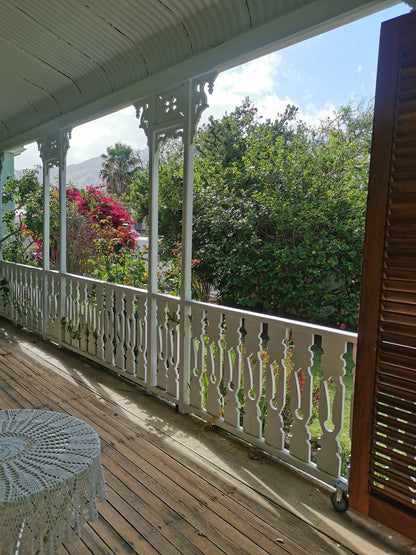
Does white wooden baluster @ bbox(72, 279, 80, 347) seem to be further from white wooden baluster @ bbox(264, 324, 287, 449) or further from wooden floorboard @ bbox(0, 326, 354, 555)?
white wooden baluster @ bbox(264, 324, 287, 449)

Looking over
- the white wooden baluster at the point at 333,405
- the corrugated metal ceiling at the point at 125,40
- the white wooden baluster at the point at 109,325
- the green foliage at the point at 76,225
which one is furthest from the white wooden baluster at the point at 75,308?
the white wooden baluster at the point at 333,405

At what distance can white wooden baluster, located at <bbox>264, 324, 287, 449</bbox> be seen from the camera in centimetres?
262

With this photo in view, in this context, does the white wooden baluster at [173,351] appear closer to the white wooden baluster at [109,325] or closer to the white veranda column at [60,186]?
the white wooden baluster at [109,325]

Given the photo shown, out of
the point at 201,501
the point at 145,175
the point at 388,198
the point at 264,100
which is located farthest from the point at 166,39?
the point at 264,100

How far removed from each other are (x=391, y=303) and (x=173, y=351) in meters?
2.04

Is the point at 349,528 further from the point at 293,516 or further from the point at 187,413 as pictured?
the point at 187,413

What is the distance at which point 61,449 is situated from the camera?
164cm

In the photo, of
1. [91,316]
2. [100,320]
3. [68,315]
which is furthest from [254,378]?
[68,315]

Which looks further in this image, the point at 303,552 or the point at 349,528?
the point at 349,528

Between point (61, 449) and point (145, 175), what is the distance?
7544 mm

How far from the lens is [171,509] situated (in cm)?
217

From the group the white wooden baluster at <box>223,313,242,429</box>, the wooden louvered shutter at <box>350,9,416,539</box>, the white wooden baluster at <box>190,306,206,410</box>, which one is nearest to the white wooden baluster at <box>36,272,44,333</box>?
the white wooden baluster at <box>190,306,206,410</box>

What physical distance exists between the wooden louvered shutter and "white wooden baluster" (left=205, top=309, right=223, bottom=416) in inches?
47.7

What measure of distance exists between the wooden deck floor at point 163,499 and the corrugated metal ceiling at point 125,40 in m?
2.52
